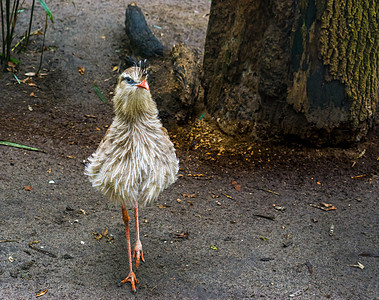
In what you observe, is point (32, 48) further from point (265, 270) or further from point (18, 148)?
point (265, 270)

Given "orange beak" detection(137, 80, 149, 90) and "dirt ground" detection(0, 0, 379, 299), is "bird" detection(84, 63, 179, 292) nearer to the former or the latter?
"orange beak" detection(137, 80, 149, 90)

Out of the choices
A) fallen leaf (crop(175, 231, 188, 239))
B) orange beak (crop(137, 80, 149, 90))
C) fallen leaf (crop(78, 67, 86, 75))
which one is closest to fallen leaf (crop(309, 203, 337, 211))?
fallen leaf (crop(175, 231, 188, 239))

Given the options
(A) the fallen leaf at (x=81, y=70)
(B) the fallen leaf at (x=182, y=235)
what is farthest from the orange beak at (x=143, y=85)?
(A) the fallen leaf at (x=81, y=70)

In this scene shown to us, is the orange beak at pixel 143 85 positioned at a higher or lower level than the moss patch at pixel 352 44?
lower

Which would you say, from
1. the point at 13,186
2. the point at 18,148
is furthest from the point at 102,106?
the point at 13,186

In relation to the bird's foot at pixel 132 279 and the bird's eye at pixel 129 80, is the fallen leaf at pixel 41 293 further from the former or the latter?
the bird's eye at pixel 129 80

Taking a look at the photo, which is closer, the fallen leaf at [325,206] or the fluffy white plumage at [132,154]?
the fluffy white plumage at [132,154]

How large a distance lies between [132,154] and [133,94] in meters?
0.50

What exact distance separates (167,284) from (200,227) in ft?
3.03

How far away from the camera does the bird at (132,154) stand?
12.3 feet

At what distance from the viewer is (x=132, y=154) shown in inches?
149

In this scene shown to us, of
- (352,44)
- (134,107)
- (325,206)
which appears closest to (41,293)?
(134,107)

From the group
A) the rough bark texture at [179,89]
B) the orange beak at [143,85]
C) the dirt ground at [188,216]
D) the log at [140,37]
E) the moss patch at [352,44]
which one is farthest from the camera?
the log at [140,37]

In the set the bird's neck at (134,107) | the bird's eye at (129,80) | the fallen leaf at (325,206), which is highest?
the bird's eye at (129,80)
